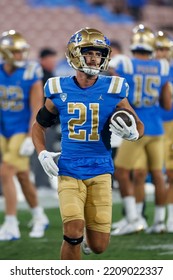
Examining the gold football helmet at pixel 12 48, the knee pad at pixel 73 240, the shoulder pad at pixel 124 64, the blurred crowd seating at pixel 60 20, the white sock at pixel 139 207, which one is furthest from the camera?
the blurred crowd seating at pixel 60 20

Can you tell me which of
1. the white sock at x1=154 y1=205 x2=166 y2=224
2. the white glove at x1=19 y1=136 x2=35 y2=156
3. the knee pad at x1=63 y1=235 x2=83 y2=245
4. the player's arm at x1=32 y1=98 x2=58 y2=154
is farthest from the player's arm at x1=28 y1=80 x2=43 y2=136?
the knee pad at x1=63 y1=235 x2=83 y2=245

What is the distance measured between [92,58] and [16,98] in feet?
7.33

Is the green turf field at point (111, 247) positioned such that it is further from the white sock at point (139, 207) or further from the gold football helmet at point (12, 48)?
the gold football helmet at point (12, 48)

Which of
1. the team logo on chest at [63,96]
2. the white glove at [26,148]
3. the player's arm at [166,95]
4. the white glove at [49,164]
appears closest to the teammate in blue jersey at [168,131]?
the player's arm at [166,95]

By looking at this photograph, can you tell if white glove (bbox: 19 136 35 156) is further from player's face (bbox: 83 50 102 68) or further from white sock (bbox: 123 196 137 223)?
player's face (bbox: 83 50 102 68)

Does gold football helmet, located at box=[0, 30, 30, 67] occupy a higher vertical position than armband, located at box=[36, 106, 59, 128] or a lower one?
higher

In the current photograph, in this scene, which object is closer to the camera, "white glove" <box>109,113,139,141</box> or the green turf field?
"white glove" <box>109,113,139,141</box>

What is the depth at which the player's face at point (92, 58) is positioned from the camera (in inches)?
186

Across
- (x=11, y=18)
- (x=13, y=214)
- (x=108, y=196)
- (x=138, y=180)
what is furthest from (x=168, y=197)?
(x=11, y=18)

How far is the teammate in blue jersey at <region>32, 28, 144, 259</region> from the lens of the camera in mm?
4715

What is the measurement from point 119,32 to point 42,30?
123 cm

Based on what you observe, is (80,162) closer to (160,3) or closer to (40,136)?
(40,136)

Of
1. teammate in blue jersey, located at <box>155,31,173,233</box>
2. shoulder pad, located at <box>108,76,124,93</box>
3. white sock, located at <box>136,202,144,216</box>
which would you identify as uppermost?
shoulder pad, located at <box>108,76,124,93</box>
